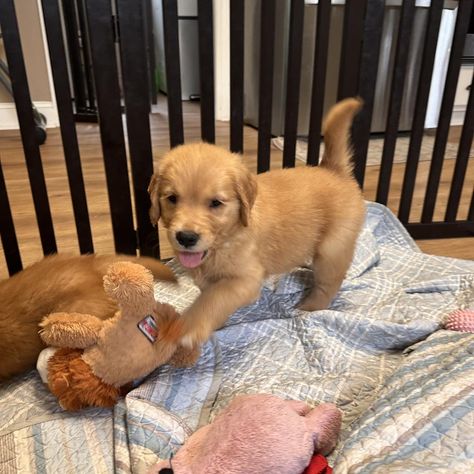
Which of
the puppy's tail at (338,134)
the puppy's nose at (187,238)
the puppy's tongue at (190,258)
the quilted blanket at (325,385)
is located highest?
the puppy's tail at (338,134)

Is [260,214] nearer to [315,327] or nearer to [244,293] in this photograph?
[244,293]

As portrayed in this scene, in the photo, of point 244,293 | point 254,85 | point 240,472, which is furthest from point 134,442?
point 254,85

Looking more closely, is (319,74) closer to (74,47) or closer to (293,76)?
(293,76)

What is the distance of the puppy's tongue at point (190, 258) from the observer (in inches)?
42.4

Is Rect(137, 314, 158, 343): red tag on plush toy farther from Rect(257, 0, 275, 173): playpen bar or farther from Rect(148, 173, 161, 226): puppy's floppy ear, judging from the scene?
Rect(257, 0, 275, 173): playpen bar

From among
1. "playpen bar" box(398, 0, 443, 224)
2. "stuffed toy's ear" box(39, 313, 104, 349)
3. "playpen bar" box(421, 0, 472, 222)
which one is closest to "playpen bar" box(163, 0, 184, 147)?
"stuffed toy's ear" box(39, 313, 104, 349)

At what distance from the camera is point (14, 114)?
372 centimetres

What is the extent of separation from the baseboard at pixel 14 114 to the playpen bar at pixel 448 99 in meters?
2.79

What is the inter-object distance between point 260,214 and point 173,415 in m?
0.53

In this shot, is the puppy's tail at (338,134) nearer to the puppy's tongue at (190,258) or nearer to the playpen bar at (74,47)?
the puppy's tongue at (190,258)

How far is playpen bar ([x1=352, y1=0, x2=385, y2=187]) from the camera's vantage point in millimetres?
1559

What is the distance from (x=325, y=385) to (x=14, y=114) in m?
3.49

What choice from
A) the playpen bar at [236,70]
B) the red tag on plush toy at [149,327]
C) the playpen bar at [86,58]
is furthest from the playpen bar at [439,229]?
the playpen bar at [86,58]

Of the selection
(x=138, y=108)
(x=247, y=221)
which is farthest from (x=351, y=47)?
(x=247, y=221)
